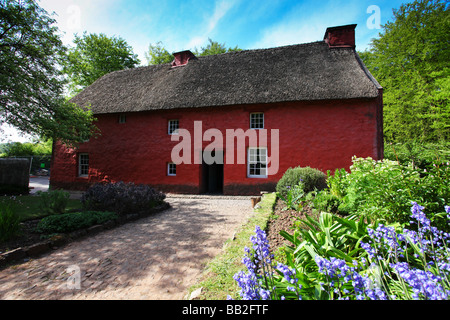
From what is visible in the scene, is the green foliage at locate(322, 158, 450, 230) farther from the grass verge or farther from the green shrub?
the grass verge

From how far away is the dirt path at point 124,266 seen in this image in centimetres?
276

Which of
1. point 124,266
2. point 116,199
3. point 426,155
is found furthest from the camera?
point 426,155

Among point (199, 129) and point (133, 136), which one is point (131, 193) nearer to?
point (199, 129)

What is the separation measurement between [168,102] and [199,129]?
7.78 ft

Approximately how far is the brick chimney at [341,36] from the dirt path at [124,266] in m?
12.8

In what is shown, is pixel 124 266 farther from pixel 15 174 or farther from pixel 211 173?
pixel 15 174

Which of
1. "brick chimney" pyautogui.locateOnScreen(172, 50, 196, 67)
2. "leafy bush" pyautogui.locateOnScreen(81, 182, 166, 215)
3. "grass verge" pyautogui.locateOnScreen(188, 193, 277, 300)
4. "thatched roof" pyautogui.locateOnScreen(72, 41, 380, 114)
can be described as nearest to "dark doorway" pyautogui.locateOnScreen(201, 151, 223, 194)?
"thatched roof" pyautogui.locateOnScreen(72, 41, 380, 114)

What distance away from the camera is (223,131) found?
1139 cm

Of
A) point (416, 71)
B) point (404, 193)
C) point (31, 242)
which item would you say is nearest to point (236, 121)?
point (404, 193)

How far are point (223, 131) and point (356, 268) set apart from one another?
393 inches

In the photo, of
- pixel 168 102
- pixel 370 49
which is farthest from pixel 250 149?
pixel 370 49

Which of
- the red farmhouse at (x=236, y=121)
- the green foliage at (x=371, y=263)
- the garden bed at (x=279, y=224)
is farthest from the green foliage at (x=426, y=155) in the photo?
the red farmhouse at (x=236, y=121)

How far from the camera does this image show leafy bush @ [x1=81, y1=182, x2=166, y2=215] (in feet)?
21.4

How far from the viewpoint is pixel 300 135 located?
34.5ft
